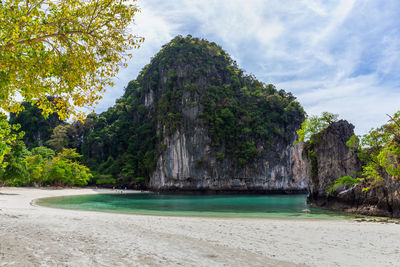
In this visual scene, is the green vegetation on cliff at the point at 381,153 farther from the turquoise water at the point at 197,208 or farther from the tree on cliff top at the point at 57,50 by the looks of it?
the tree on cliff top at the point at 57,50

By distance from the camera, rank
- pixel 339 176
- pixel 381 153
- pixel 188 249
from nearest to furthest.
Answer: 1. pixel 188 249
2. pixel 381 153
3. pixel 339 176

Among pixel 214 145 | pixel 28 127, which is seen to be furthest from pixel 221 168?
pixel 28 127

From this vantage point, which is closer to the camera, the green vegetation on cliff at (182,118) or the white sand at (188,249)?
the white sand at (188,249)

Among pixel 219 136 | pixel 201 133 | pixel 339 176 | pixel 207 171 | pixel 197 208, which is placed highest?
pixel 201 133

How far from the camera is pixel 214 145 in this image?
48094 millimetres

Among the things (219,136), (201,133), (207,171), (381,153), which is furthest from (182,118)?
(381,153)

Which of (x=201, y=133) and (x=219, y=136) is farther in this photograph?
(x=219, y=136)

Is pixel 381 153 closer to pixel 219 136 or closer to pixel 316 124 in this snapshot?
pixel 316 124

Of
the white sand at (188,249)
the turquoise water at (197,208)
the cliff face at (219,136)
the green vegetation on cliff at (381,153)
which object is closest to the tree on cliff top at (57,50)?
the white sand at (188,249)

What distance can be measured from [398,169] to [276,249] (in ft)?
37.1

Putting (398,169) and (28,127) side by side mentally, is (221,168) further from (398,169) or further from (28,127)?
(28,127)

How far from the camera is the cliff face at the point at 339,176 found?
14664 millimetres

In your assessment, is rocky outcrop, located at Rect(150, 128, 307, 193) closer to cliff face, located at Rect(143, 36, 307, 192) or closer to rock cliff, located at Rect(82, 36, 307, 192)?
cliff face, located at Rect(143, 36, 307, 192)

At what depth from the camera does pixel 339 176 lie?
2077 cm
